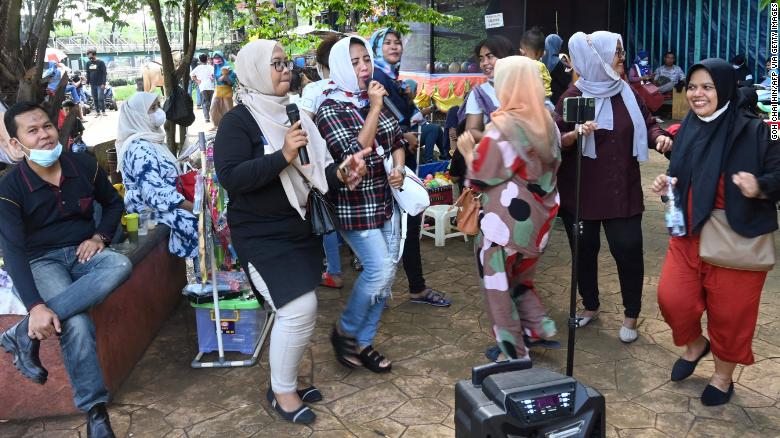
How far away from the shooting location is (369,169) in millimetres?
3803

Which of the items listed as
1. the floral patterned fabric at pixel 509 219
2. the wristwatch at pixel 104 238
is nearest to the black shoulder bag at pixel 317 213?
the floral patterned fabric at pixel 509 219

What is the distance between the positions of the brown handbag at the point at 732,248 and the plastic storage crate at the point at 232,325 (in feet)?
8.20

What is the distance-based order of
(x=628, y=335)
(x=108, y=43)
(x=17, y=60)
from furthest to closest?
1. (x=108, y=43)
2. (x=17, y=60)
3. (x=628, y=335)

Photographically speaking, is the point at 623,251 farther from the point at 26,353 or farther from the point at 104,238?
the point at 26,353

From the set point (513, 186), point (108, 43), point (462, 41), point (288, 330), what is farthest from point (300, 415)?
point (108, 43)

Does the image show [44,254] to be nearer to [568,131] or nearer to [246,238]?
[246,238]

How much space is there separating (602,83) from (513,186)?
3.15 ft

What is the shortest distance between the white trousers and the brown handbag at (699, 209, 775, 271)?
192cm

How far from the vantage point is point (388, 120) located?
3.98m

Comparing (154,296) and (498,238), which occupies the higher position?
(498,238)

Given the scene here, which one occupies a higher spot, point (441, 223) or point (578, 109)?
point (578, 109)

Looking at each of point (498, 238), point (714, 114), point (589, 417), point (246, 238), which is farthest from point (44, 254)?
point (714, 114)

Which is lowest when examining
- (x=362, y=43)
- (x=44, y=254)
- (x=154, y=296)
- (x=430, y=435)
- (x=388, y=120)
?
(x=430, y=435)

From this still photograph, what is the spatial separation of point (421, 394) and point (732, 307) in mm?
1626
